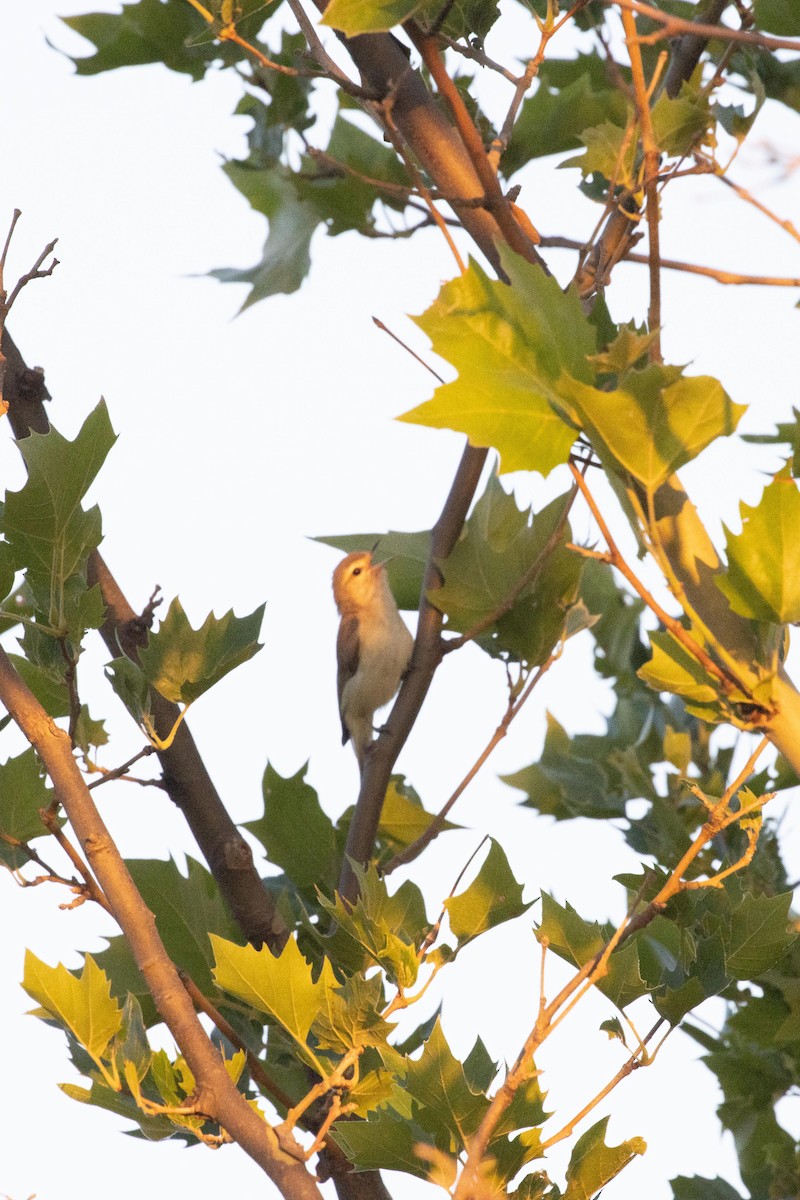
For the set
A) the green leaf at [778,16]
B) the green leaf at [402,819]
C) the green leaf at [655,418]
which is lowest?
the green leaf at [655,418]

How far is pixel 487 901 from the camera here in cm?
219

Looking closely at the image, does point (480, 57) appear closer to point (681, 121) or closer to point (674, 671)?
point (681, 121)

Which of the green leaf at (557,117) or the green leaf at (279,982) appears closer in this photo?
the green leaf at (279,982)

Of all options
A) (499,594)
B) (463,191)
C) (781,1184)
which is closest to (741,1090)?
(781,1184)

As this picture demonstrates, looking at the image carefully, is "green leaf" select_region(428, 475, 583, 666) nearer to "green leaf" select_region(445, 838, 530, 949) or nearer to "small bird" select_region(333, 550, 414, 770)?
"green leaf" select_region(445, 838, 530, 949)

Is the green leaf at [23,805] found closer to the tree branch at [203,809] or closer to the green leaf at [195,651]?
the green leaf at [195,651]

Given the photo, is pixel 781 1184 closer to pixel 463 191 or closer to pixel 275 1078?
pixel 275 1078

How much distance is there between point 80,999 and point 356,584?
561 centimetres

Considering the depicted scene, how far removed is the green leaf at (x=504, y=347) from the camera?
1636 mm

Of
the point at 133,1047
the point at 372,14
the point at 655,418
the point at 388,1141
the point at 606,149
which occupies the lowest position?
the point at 388,1141

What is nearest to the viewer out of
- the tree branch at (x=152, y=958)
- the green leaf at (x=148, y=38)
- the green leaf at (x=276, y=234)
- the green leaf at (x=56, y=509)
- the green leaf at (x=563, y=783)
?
the tree branch at (x=152, y=958)

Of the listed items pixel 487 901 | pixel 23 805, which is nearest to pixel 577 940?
pixel 487 901

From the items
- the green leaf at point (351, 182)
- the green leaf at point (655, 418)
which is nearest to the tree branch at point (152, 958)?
the green leaf at point (655, 418)

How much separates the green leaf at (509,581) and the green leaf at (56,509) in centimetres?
85
